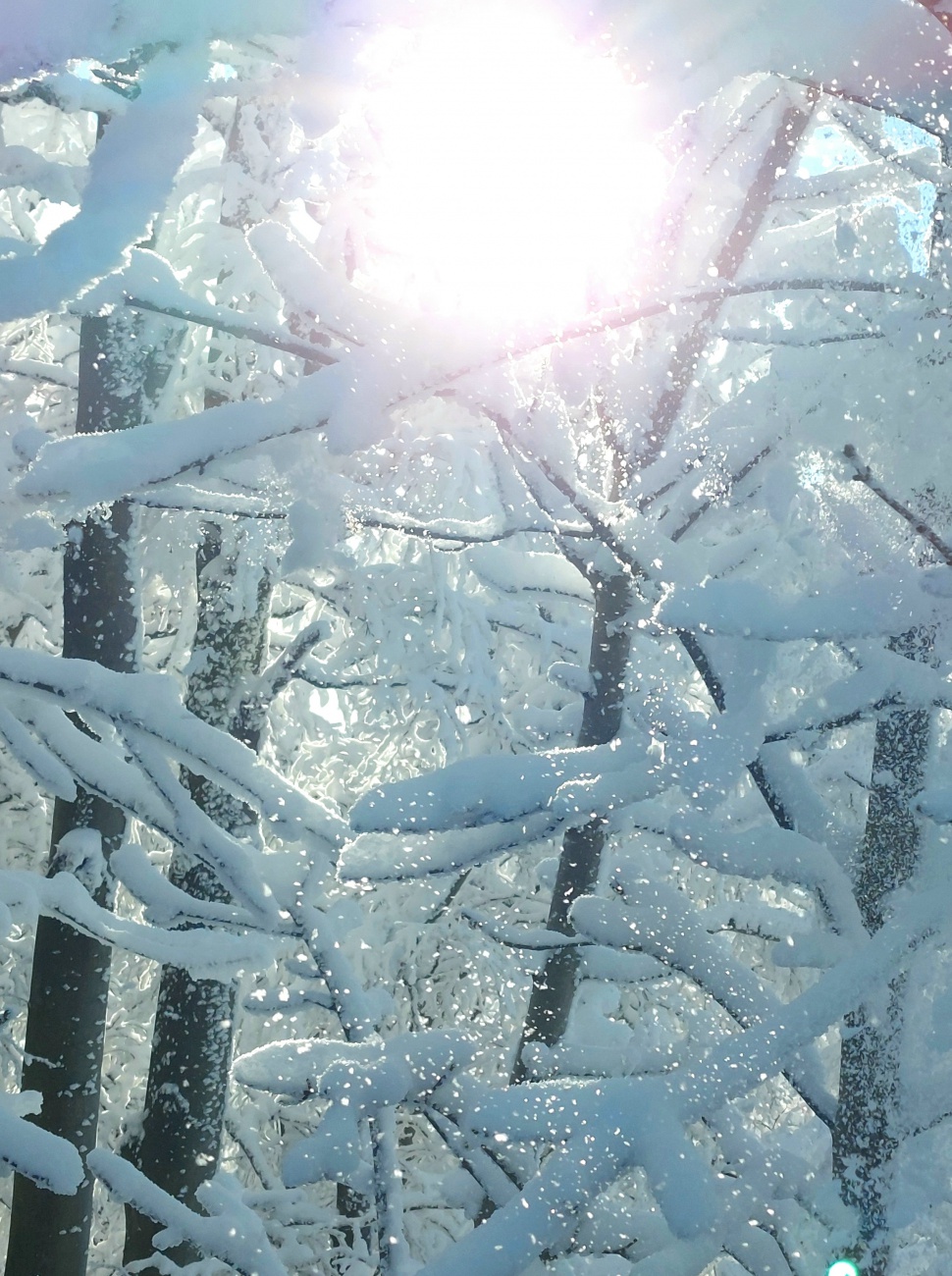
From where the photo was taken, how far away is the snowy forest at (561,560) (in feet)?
6.26

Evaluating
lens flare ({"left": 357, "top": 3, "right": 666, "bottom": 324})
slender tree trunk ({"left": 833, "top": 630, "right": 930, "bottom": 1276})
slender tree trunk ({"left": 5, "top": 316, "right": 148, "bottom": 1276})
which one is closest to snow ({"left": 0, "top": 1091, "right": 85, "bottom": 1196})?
slender tree trunk ({"left": 833, "top": 630, "right": 930, "bottom": 1276})

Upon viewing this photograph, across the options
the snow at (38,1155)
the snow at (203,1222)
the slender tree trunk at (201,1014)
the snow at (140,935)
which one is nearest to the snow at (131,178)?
the snow at (140,935)

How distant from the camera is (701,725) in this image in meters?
2.09

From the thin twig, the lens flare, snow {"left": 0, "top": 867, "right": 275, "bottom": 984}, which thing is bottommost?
snow {"left": 0, "top": 867, "right": 275, "bottom": 984}

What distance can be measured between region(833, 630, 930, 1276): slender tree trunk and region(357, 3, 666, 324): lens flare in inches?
57.8

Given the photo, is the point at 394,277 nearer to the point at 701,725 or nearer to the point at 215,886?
the point at 215,886

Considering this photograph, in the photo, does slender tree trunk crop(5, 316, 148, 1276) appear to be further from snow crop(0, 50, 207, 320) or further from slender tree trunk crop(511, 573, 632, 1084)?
snow crop(0, 50, 207, 320)

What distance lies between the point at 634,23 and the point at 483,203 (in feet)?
3.37

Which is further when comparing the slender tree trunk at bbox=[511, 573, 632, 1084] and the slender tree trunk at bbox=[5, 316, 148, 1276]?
the slender tree trunk at bbox=[5, 316, 148, 1276]

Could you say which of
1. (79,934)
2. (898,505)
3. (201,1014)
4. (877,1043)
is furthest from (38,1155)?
(201,1014)

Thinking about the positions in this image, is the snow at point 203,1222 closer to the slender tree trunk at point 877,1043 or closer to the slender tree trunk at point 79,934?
the slender tree trunk at point 877,1043

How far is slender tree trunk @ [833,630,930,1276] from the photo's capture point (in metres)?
2.71

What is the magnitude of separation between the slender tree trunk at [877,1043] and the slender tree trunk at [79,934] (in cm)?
385

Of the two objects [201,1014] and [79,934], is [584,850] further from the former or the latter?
[201,1014]
